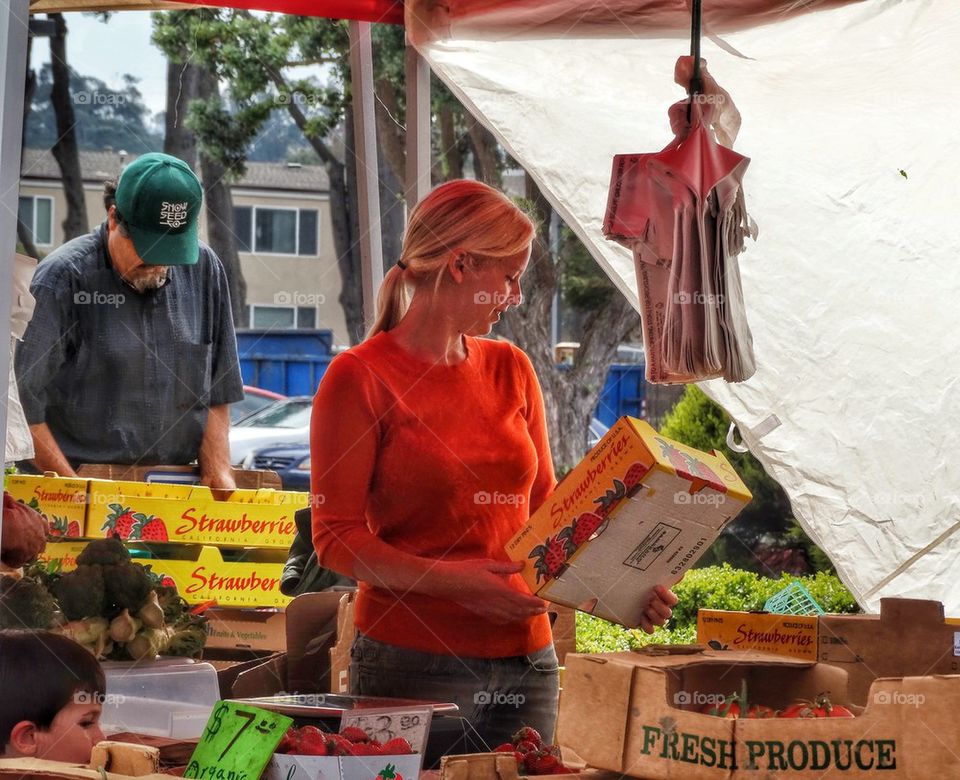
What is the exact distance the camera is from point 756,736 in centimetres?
168

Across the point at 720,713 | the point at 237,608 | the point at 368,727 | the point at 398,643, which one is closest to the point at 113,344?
the point at 237,608

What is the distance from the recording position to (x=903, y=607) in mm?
2178

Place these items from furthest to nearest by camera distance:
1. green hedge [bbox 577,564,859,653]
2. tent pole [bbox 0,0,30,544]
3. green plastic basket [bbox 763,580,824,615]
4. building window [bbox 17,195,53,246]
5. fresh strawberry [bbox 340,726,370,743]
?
building window [bbox 17,195,53,246] → green hedge [bbox 577,564,859,653] → green plastic basket [bbox 763,580,824,615] → tent pole [bbox 0,0,30,544] → fresh strawberry [bbox 340,726,370,743]

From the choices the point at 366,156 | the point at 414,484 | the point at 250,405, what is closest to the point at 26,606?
the point at 414,484

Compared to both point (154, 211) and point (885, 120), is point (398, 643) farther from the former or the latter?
point (885, 120)

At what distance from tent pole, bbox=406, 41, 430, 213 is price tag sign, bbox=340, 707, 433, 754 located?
5.11ft

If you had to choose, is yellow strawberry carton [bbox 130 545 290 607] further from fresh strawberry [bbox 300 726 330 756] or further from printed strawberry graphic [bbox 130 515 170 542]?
fresh strawberry [bbox 300 726 330 756]

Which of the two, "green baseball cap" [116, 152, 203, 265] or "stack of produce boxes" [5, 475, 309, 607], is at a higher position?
"green baseball cap" [116, 152, 203, 265]

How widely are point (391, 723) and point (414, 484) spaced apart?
1.52ft

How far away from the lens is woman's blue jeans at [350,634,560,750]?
2.09m

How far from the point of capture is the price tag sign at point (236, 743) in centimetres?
162

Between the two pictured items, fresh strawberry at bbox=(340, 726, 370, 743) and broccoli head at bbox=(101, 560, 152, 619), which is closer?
fresh strawberry at bbox=(340, 726, 370, 743)

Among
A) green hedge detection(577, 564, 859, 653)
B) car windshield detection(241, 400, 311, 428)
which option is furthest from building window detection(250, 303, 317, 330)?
green hedge detection(577, 564, 859, 653)

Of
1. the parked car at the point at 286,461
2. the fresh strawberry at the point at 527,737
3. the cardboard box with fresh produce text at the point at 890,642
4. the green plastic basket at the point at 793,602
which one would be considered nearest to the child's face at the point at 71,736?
the fresh strawberry at the point at 527,737
